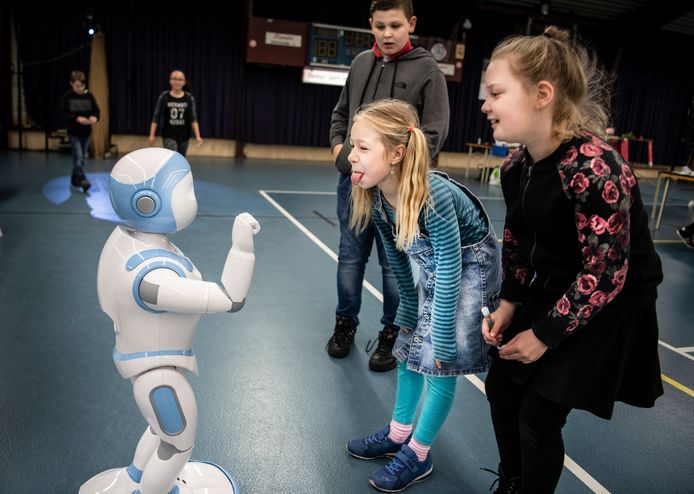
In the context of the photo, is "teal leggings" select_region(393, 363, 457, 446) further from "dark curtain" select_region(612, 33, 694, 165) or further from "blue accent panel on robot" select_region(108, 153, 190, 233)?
Answer: "dark curtain" select_region(612, 33, 694, 165)

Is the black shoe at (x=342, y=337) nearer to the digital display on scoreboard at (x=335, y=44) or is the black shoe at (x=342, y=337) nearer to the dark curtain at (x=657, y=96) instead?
A: the digital display on scoreboard at (x=335, y=44)

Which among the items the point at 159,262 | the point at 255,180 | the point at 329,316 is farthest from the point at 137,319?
the point at 255,180

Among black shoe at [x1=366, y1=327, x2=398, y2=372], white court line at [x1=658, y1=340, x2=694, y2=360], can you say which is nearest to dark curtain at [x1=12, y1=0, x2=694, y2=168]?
white court line at [x1=658, y1=340, x2=694, y2=360]

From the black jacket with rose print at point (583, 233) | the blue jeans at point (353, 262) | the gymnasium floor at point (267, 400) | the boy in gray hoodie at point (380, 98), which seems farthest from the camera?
the blue jeans at point (353, 262)

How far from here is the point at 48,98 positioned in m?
10.1

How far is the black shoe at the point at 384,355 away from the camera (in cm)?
273

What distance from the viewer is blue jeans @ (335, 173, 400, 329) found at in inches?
107

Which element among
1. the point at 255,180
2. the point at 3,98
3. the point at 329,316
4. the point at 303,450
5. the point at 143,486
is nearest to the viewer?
the point at 143,486

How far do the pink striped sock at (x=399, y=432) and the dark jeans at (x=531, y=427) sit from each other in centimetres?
45

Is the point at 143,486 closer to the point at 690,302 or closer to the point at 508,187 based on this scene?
the point at 508,187

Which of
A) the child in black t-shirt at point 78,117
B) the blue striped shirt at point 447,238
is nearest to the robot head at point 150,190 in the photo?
the blue striped shirt at point 447,238

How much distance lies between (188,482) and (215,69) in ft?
34.6

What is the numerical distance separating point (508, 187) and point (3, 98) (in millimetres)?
10718

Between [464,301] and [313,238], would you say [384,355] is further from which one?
[313,238]
